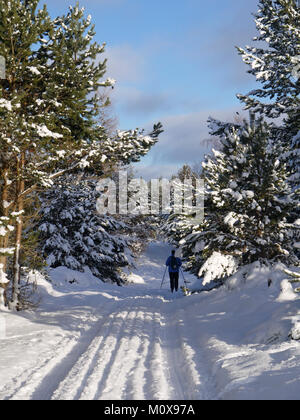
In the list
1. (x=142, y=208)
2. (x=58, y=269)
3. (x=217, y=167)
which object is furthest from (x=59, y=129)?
(x=142, y=208)

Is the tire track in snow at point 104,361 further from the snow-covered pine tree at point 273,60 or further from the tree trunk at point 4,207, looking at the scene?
the snow-covered pine tree at point 273,60

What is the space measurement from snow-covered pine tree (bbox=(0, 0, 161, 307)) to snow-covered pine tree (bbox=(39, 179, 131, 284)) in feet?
29.5

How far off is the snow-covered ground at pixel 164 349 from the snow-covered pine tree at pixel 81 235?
8908 mm

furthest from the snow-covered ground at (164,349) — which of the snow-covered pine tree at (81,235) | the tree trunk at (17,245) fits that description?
the snow-covered pine tree at (81,235)

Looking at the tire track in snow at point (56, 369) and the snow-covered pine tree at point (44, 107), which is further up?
the snow-covered pine tree at point (44, 107)

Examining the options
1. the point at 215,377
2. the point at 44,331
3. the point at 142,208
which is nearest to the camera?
the point at 215,377

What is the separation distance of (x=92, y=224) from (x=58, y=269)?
13.0ft

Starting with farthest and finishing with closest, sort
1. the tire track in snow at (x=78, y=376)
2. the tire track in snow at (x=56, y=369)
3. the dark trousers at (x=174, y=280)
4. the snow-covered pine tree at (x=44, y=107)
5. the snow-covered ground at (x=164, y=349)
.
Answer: the dark trousers at (x=174, y=280) < the snow-covered pine tree at (x=44, y=107) < the tire track in snow at (x=56, y=369) < the snow-covered ground at (x=164, y=349) < the tire track in snow at (x=78, y=376)

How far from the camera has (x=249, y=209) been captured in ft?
37.7

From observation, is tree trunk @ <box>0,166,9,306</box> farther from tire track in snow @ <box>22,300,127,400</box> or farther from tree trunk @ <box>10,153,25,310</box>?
tire track in snow @ <box>22,300,127,400</box>

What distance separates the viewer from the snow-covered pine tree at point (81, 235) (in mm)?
21341

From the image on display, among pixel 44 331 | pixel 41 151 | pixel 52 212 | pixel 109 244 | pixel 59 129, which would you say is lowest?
pixel 44 331

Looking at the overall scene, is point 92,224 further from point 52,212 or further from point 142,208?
point 142,208

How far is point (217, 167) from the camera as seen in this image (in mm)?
12664
